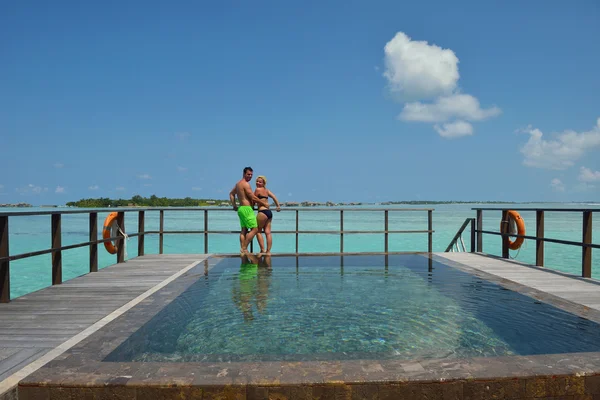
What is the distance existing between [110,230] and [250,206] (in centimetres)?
228

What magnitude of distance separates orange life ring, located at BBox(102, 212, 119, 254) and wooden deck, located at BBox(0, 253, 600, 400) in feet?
1.10

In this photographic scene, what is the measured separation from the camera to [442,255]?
7.69 metres

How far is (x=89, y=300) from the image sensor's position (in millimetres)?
4250

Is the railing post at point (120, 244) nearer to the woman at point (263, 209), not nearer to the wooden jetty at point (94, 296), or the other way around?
the wooden jetty at point (94, 296)

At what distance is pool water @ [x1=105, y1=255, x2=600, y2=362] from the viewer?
2785 mm

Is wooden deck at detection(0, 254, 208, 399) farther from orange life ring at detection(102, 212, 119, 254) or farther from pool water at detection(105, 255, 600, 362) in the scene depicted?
orange life ring at detection(102, 212, 119, 254)

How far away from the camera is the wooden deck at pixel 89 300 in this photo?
2693 millimetres

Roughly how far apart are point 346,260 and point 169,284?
10.2 ft

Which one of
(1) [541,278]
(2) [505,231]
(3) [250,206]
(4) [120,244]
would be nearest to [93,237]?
(4) [120,244]

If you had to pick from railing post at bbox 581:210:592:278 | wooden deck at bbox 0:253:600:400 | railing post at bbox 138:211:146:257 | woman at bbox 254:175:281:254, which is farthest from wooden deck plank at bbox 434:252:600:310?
railing post at bbox 138:211:146:257

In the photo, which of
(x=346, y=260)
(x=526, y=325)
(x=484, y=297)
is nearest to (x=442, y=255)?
(x=346, y=260)

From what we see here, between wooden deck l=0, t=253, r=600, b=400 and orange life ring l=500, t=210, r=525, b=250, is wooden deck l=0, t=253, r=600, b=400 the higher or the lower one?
the lower one

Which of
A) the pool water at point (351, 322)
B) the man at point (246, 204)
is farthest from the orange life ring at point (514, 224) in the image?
the man at point (246, 204)

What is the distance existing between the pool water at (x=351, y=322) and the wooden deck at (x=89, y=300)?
0.45 metres
